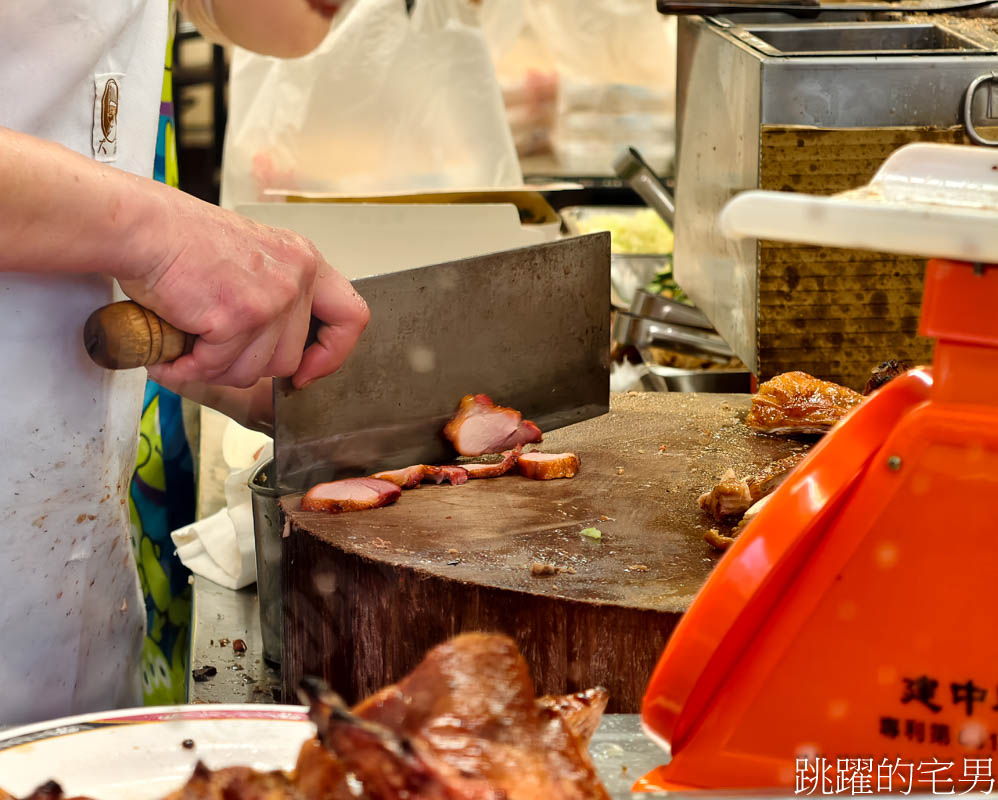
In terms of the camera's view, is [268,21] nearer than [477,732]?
No

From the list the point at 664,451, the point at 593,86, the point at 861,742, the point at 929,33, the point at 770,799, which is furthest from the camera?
the point at 593,86

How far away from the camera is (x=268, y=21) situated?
2.45m

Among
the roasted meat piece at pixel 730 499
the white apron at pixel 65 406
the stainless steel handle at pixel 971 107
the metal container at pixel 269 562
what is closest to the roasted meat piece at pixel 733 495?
the roasted meat piece at pixel 730 499

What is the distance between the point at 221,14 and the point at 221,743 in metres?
1.79

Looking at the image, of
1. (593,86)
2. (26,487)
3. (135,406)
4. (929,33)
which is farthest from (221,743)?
(593,86)

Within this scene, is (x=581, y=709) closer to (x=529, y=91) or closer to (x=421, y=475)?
(x=421, y=475)

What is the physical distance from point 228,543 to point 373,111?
238 cm

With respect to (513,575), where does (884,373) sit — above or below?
above

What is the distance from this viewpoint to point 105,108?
73.5 inches

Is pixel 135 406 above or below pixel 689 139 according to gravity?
below

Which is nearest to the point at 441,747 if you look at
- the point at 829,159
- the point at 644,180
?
the point at 829,159

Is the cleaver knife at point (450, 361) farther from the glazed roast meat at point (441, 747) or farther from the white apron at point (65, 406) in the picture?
the glazed roast meat at point (441, 747)

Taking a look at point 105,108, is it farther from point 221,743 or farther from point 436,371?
point 221,743

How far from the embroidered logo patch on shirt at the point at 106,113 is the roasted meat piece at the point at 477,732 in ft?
4.13
